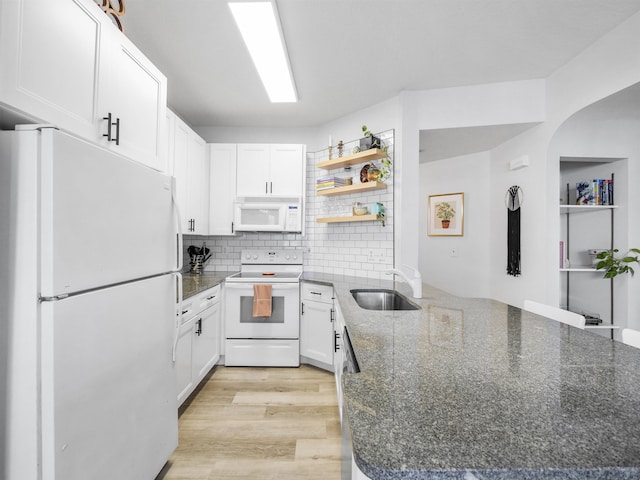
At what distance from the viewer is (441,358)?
3.31ft

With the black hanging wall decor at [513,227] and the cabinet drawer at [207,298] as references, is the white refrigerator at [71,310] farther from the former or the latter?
the black hanging wall decor at [513,227]

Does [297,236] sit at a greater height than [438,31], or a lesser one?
lesser

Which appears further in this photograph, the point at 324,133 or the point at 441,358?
the point at 324,133

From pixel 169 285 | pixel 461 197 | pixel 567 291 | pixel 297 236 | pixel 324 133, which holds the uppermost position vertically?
pixel 324 133

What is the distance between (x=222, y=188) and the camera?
3539 mm

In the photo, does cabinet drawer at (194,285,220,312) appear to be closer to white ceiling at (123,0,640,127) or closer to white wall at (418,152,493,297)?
white ceiling at (123,0,640,127)

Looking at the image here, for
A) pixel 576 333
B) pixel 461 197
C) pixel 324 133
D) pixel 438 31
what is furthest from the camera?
pixel 461 197

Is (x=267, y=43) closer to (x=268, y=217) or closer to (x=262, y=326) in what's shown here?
(x=268, y=217)

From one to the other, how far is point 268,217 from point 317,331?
4.32ft

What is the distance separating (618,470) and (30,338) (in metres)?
1.47

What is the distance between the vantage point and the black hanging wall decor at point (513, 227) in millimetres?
3150

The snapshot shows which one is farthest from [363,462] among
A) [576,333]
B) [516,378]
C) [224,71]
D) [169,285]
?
[224,71]

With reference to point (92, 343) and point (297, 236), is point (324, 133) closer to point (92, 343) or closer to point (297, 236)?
point (297, 236)

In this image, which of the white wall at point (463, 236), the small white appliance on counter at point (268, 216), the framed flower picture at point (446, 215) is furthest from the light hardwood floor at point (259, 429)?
the framed flower picture at point (446, 215)
